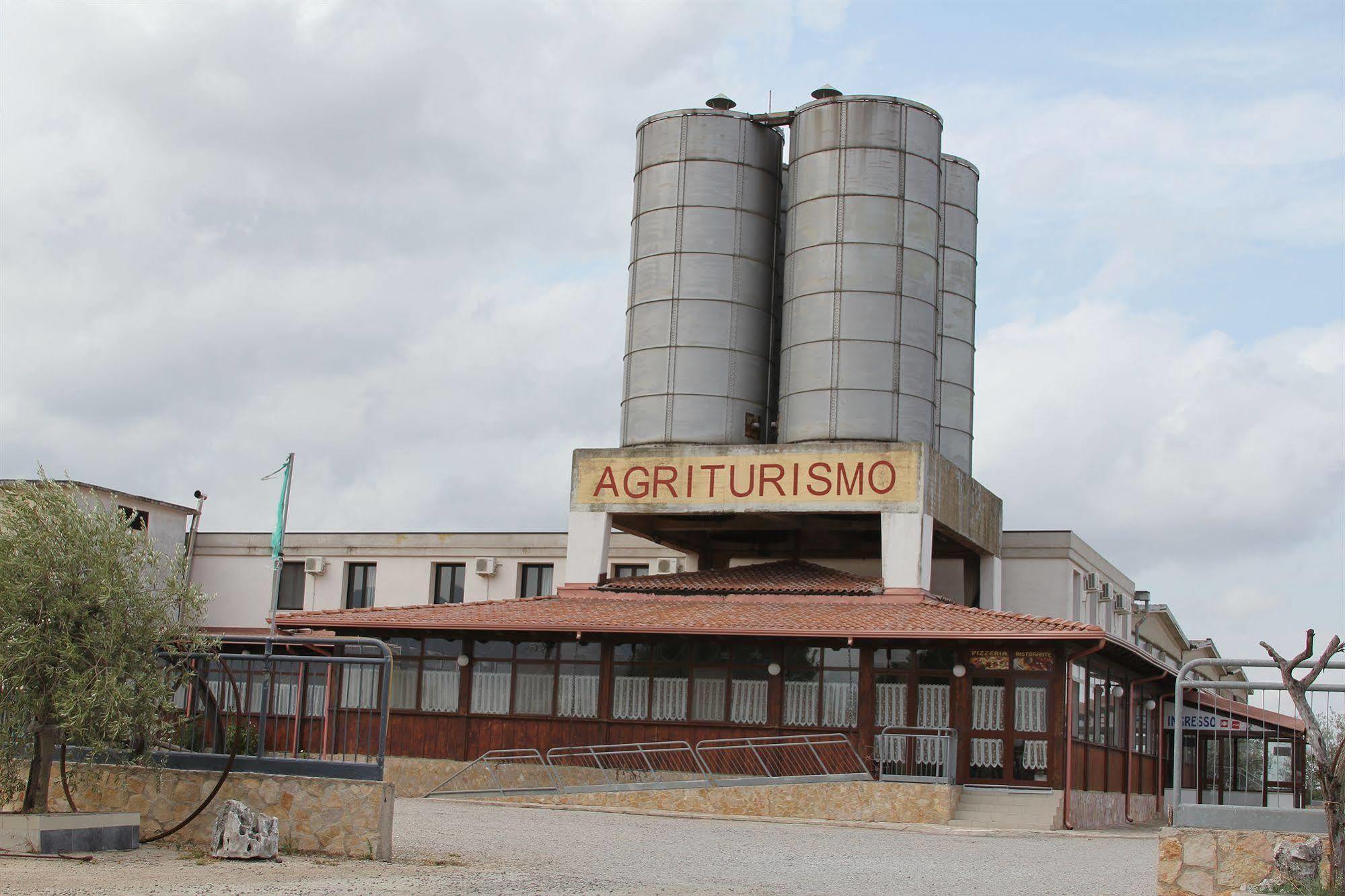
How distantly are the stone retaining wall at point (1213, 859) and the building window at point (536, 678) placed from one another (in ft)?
51.7

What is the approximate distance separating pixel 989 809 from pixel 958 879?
30.8 ft

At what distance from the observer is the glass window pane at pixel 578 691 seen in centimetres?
2727

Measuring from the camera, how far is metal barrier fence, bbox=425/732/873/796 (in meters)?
25.2

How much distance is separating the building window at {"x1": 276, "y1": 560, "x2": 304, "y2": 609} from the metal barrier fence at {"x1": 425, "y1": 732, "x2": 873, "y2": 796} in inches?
775

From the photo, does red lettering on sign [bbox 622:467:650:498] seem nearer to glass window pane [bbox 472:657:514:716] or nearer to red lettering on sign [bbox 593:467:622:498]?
red lettering on sign [bbox 593:467:622:498]

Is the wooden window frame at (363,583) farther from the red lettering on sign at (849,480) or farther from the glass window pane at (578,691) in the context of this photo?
the red lettering on sign at (849,480)

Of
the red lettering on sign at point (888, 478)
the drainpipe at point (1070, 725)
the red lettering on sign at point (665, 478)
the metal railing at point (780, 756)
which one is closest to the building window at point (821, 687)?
the metal railing at point (780, 756)

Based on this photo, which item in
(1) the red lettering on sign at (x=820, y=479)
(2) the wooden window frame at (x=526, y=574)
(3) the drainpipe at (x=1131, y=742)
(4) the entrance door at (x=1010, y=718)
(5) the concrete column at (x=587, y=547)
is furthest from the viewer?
(2) the wooden window frame at (x=526, y=574)

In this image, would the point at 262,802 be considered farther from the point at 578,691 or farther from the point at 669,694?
the point at 578,691

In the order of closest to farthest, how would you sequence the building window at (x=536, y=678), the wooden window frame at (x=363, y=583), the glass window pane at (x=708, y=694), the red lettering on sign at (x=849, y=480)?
the glass window pane at (x=708, y=694) → the building window at (x=536, y=678) → the red lettering on sign at (x=849, y=480) → the wooden window frame at (x=363, y=583)

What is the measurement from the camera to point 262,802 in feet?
47.4

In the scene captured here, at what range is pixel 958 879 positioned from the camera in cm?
1495

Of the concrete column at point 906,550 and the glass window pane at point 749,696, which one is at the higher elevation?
the concrete column at point 906,550

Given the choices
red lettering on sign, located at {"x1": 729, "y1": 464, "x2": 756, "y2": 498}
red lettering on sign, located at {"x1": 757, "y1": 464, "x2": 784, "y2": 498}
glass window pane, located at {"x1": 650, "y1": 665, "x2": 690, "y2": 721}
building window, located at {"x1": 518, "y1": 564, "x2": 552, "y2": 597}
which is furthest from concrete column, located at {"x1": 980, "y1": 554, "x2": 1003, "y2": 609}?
building window, located at {"x1": 518, "y1": 564, "x2": 552, "y2": 597}
